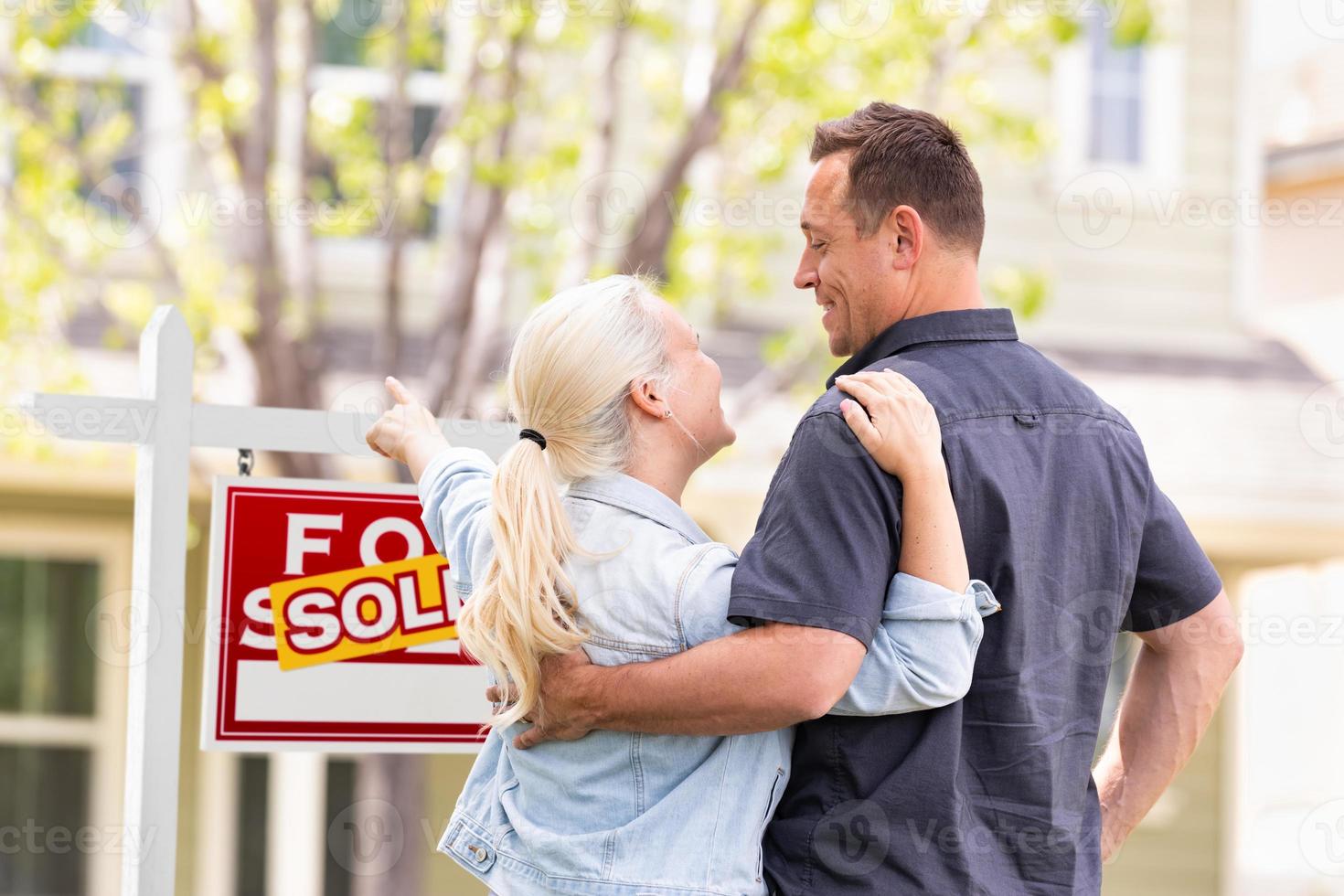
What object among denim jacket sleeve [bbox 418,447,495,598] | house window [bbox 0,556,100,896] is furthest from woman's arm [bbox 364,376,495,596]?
house window [bbox 0,556,100,896]

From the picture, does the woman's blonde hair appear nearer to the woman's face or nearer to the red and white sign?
the woman's face

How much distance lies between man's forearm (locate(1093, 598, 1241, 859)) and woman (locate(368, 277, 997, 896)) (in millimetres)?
651

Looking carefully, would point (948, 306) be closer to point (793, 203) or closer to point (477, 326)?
point (477, 326)

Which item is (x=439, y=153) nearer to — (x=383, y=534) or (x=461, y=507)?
(x=383, y=534)

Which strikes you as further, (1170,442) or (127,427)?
(1170,442)

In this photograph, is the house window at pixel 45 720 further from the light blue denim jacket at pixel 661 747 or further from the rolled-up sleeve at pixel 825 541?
the rolled-up sleeve at pixel 825 541

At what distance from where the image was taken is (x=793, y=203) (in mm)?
7160

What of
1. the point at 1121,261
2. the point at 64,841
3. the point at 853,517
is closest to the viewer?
the point at 853,517

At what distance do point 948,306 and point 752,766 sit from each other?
707 mm

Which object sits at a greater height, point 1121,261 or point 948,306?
point 1121,261

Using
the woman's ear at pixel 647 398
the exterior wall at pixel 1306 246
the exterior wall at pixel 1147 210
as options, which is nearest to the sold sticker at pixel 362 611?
the woman's ear at pixel 647 398

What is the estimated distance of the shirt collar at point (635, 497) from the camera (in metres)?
2.10

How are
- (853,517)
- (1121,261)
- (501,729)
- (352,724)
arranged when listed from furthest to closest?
(1121,261) → (352,724) → (501,729) → (853,517)

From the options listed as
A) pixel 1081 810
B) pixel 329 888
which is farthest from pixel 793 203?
pixel 1081 810
